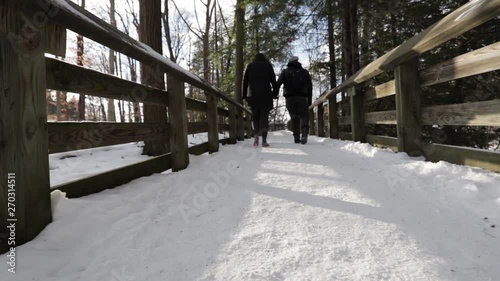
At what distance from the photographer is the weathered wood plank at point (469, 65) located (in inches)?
81.2

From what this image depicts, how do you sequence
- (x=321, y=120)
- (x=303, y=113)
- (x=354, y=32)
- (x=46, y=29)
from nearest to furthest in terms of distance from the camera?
(x=46, y=29) → (x=303, y=113) → (x=354, y=32) → (x=321, y=120)

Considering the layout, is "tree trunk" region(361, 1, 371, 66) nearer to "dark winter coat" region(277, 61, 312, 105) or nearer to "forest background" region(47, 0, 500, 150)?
"forest background" region(47, 0, 500, 150)

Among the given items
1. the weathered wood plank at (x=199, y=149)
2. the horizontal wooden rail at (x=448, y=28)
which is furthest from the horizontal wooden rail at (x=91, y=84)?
the horizontal wooden rail at (x=448, y=28)

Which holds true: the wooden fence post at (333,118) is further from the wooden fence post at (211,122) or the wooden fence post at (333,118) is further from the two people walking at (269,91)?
the wooden fence post at (211,122)

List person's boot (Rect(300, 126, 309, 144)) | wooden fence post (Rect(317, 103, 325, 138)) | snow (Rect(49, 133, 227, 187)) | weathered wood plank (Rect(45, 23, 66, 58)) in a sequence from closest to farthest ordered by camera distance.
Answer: weathered wood plank (Rect(45, 23, 66, 58)) < snow (Rect(49, 133, 227, 187)) < person's boot (Rect(300, 126, 309, 144)) < wooden fence post (Rect(317, 103, 325, 138))

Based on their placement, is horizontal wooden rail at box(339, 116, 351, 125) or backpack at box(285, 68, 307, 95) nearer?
backpack at box(285, 68, 307, 95)

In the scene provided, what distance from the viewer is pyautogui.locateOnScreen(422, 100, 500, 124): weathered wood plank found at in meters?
2.12

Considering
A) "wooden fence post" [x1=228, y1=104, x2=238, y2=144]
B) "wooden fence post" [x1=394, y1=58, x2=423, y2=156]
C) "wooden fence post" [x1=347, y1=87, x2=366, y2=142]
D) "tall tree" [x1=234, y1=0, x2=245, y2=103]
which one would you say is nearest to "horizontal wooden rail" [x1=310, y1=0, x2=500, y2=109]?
"wooden fence post" [x1=394, y1=58, x2=423, y2=156]

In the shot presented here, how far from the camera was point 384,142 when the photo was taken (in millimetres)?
4242

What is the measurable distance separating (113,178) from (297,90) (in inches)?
184

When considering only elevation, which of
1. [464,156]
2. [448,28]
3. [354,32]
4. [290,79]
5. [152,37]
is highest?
[354,32]

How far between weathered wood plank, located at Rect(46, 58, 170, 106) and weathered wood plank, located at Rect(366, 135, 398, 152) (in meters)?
3.17

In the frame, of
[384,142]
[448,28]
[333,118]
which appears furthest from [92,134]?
[333,118]

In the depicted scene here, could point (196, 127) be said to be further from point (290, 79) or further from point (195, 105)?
point (290, 79)
